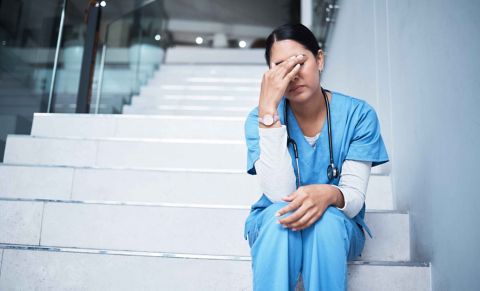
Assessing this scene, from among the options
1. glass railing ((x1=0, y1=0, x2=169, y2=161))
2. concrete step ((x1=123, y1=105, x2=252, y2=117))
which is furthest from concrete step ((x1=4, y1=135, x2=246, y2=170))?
concrete step ((x1=123, y1=105, x2=252, y2=117))

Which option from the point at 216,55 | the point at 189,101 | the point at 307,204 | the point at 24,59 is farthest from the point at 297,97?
the point at 216,55

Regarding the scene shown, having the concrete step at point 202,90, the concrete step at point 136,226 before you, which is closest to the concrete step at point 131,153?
the concrete step at point 136,226

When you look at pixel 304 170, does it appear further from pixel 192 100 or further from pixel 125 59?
pixel 125 59

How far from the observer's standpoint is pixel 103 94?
3764 millimetres

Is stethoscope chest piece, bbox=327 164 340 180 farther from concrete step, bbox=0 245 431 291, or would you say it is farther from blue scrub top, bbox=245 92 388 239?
concrete step, bbox=0 245 431 291

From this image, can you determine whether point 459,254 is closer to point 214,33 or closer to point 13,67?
point 13,67

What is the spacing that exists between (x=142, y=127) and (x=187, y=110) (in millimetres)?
1506

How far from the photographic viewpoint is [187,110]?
13.4 feet

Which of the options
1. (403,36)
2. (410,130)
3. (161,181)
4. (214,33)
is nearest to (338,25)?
(403,36)

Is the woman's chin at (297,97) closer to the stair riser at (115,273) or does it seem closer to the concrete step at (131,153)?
the stair riser at (115,273)

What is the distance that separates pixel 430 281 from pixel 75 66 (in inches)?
125

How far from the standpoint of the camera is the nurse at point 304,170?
1023mm

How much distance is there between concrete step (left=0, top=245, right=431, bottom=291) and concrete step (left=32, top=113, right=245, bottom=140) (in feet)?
4.07

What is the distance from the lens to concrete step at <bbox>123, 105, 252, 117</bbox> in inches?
152
